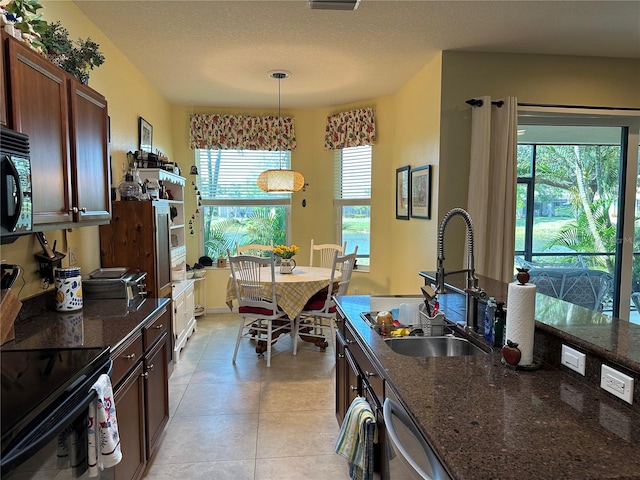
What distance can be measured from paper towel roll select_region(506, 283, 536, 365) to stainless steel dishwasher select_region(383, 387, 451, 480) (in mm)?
497

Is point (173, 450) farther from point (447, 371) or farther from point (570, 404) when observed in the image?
point (570, 404)

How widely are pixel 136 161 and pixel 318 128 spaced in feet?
8.27

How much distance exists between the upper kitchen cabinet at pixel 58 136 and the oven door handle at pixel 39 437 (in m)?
0.74

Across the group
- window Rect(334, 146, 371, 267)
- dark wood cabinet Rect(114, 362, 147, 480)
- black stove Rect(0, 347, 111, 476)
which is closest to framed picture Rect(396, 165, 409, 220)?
window Rect(334, 146, 371, 267)

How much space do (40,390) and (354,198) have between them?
4.35m

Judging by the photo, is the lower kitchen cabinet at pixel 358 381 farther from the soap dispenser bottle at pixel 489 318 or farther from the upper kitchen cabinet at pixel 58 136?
the upper kitchen cabinet at pixel 58 136

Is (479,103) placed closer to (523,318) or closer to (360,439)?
(523,318)

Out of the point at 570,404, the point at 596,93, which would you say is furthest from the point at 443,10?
the point at 570,404

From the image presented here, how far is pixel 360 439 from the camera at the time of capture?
1597 millimetres

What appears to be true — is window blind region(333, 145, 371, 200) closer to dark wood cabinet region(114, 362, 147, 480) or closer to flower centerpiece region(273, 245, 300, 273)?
flower centerpiece region(273, 245, 300, 273)

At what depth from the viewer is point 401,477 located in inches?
48.2

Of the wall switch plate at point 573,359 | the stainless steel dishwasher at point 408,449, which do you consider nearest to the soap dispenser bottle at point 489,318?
the wall switch plate at point 573,359

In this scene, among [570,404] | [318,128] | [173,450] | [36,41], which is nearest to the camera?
[570,404]

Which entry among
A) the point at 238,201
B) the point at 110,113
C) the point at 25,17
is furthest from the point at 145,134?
the point at 25,17
